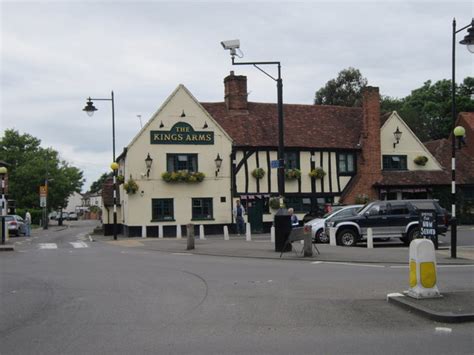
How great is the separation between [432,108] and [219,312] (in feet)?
183

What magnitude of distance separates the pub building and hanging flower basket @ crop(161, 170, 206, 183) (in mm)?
58

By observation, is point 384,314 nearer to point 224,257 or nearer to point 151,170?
point 224,257

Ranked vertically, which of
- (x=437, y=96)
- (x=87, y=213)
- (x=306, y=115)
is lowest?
(x=87, y=213)

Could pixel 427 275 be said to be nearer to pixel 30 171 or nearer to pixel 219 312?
pixel 219 312

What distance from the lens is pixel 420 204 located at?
22.2 metres

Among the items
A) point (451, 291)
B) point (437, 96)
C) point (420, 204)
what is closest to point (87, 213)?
point (437, 96)

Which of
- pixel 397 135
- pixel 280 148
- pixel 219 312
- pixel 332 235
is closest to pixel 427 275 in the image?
pixel 219 312

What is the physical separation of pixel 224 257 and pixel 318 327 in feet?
34.3

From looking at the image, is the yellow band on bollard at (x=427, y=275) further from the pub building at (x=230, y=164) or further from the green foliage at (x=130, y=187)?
the green foliage at (x=130, y=187)

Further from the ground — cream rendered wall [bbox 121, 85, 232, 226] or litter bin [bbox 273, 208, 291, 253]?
cream rendered wall [bbox 121, 85, 232, 226]

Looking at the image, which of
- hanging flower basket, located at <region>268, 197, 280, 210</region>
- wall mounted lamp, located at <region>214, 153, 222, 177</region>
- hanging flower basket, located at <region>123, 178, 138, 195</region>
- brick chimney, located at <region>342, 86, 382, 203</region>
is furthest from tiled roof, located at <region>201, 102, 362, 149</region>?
hanging flower basket, located at <region>123, 178, 138, 195</region>

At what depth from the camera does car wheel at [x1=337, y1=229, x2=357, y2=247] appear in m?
21.9

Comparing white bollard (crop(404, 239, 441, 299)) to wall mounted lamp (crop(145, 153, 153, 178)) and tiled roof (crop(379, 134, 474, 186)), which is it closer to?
wall mounted lamp (crop(145, 153, 153, 178))

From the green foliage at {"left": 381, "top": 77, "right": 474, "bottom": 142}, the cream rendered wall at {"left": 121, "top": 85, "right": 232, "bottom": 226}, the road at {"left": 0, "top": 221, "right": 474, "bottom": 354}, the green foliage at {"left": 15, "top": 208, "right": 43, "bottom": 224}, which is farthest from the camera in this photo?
the green foliage at {"left": 15, "top": 208, "right": 43, "bottom": 224}
